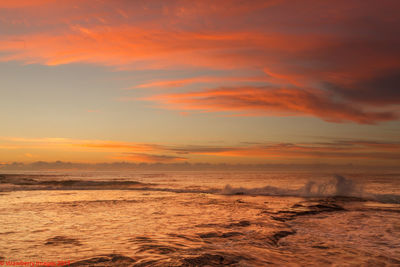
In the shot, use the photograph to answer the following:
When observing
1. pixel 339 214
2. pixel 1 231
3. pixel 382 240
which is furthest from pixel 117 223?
pixel 339 214

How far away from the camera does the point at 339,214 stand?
14852 mm

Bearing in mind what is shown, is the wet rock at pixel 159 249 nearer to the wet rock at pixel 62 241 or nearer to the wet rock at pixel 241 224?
the wet rock at pixel 62 241

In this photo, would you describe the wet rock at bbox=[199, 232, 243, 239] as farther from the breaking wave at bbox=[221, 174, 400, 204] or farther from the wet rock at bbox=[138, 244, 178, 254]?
the breaking wave at bbox=[221, 174, 400, 204]

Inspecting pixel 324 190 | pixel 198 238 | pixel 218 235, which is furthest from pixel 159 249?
pixel 324 190

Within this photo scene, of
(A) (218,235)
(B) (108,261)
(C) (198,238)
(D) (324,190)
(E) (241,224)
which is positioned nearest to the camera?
(B) (108,261)

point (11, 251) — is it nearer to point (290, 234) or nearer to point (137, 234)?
point (137, 234)

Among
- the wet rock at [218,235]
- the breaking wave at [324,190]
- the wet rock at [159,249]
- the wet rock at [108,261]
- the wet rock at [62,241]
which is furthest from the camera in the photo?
the breaking wave at [324,190]

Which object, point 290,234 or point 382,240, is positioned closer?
point 382,240

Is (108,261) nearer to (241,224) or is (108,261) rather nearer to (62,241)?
(62,241)

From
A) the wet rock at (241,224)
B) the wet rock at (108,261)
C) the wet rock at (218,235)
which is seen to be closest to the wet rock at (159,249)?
the wet rock at (108,261)

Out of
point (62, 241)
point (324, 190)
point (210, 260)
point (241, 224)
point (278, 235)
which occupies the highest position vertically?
point (210, 260)

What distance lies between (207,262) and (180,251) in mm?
1142

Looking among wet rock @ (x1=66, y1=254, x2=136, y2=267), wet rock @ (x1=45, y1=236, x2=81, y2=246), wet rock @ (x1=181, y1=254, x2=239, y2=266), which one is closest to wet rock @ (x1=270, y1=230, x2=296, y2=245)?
wet rock @ (x1=181, y1=254, x2=239, y2=266)

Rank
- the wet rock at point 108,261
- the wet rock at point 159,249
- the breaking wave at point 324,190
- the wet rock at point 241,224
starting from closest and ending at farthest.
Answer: the wet rock at point 108,261
the wet rock at point 159,249
the wet rock at point 241,224
the breaking wave at point 324,190
